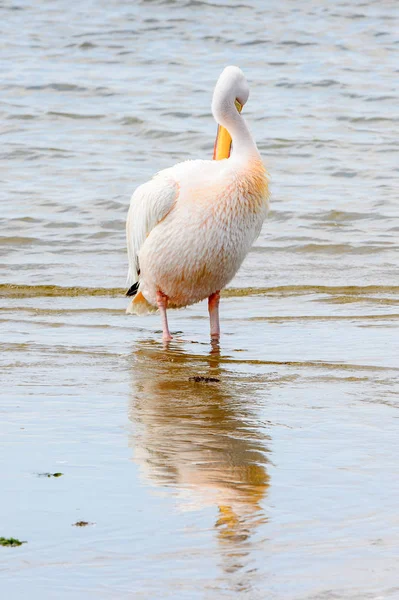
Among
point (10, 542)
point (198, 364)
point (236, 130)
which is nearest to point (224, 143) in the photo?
point (236, 130)

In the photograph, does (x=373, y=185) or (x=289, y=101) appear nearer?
(x=373, y=185)

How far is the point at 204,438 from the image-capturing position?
3934 millimetres

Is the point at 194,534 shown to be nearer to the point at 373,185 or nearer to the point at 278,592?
the point at 278,592

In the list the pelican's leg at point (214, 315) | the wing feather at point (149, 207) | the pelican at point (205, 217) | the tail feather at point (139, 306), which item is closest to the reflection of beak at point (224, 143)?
the pelican at point (205, 217)

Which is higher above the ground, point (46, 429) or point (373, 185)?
point (46, 429)

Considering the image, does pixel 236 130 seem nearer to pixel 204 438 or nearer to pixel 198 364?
pixel 198 364

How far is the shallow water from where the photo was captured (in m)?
2.86

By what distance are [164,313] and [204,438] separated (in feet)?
7.92

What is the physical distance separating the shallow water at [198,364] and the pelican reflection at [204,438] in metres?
0.01

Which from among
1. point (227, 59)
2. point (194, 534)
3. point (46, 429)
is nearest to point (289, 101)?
point (227, 59)

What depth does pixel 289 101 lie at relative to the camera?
15078mm

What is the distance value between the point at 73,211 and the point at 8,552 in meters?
7.54

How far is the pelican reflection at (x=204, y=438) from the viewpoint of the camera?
10.6 ft

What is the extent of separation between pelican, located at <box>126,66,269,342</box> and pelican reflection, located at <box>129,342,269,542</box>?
1.97 ft
